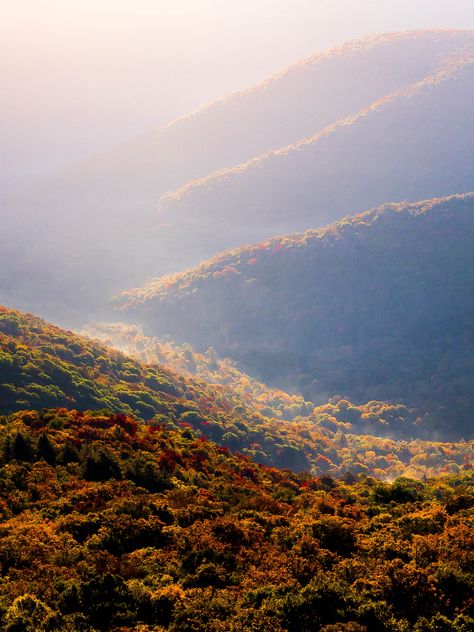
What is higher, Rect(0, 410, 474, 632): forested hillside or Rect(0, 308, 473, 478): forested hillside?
Rect(0, 308, 473, 478): forested hillside

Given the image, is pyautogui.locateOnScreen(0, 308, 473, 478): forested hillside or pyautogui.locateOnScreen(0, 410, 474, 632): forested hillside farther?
pyautogui.locateOnScreen(0, 308, 473, 478): forested hillside

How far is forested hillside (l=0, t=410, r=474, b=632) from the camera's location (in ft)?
83.6

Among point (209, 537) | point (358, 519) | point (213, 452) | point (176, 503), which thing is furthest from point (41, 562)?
point (213, 452)

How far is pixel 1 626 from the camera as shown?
2431 cm

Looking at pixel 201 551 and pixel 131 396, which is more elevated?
pixel 131 396

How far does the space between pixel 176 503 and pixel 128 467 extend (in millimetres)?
6727

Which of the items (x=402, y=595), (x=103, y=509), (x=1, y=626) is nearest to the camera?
(x=1, y=626)

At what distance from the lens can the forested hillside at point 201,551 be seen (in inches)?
1003

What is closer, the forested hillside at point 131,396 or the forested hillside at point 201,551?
the forested hillside at point 201,551

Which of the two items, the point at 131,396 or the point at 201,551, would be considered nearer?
the point at 201,551

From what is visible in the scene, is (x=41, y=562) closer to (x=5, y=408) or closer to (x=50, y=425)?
(x=50, y=425)

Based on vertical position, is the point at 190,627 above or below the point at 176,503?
below

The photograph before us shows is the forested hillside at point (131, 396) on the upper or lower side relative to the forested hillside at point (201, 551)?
upper

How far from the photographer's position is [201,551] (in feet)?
104
